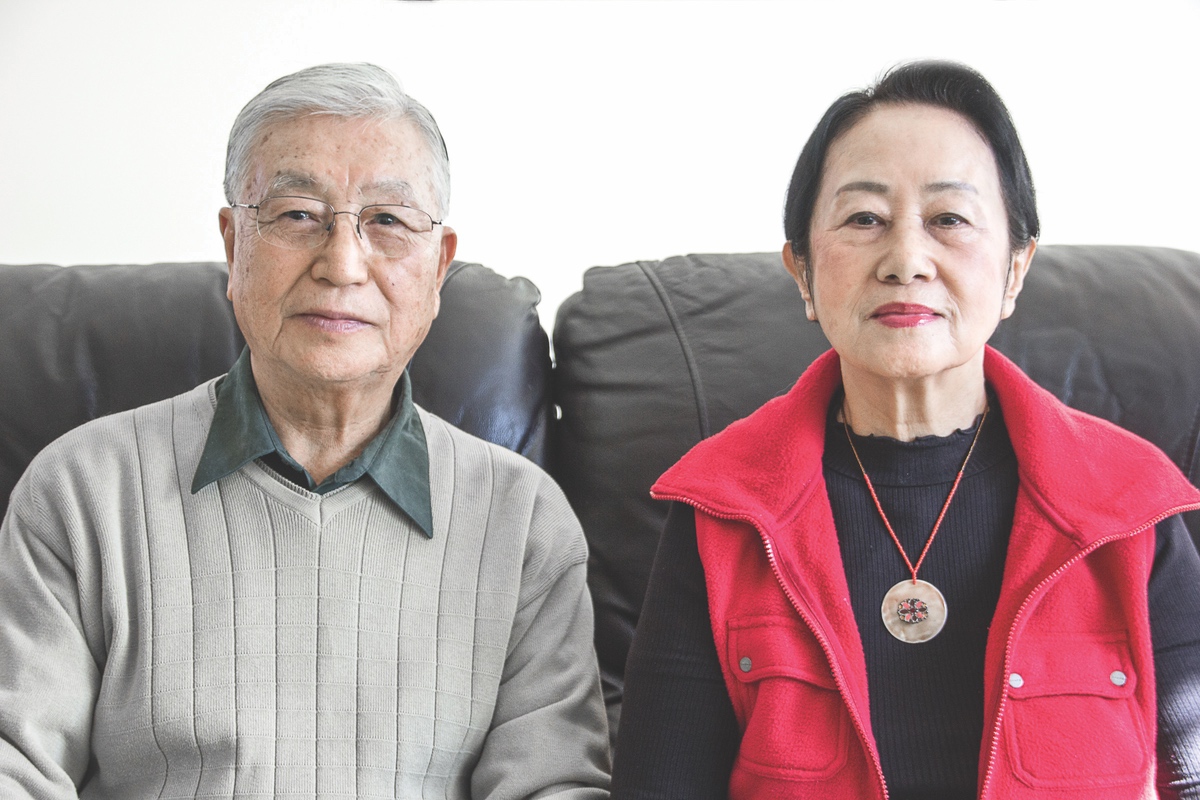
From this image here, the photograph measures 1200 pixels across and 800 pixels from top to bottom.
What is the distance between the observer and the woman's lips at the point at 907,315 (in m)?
1.17

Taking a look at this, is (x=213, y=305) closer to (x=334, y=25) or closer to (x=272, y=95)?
(x=272, y=95)

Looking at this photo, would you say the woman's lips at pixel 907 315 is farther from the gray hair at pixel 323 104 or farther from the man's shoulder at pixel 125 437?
the man's shoulder at pixel 125 437

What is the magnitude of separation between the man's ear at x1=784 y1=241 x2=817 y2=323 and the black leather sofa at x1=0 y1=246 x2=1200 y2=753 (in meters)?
0.32

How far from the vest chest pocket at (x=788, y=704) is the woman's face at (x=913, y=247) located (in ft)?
1.06

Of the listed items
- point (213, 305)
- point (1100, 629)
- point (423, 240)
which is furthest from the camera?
point (213, 305)

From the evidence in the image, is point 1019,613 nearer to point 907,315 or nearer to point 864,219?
point 907,315

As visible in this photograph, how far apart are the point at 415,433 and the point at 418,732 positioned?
395mm

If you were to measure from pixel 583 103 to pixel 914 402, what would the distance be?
4.18ft

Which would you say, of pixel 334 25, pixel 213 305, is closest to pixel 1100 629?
pixel 213 305

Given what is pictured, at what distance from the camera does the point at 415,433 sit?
1441 mm

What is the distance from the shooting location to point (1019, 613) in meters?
1.10

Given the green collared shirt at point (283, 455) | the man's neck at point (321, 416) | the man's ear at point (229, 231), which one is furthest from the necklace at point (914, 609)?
the man's ear at point (229, 231)

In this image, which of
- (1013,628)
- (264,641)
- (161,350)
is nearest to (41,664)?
(264,641)

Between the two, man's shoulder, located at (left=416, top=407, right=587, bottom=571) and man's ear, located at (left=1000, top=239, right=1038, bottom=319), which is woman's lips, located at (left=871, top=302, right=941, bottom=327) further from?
man's shoulder, located at (left=416, top=407, right=587, bottom=571)
